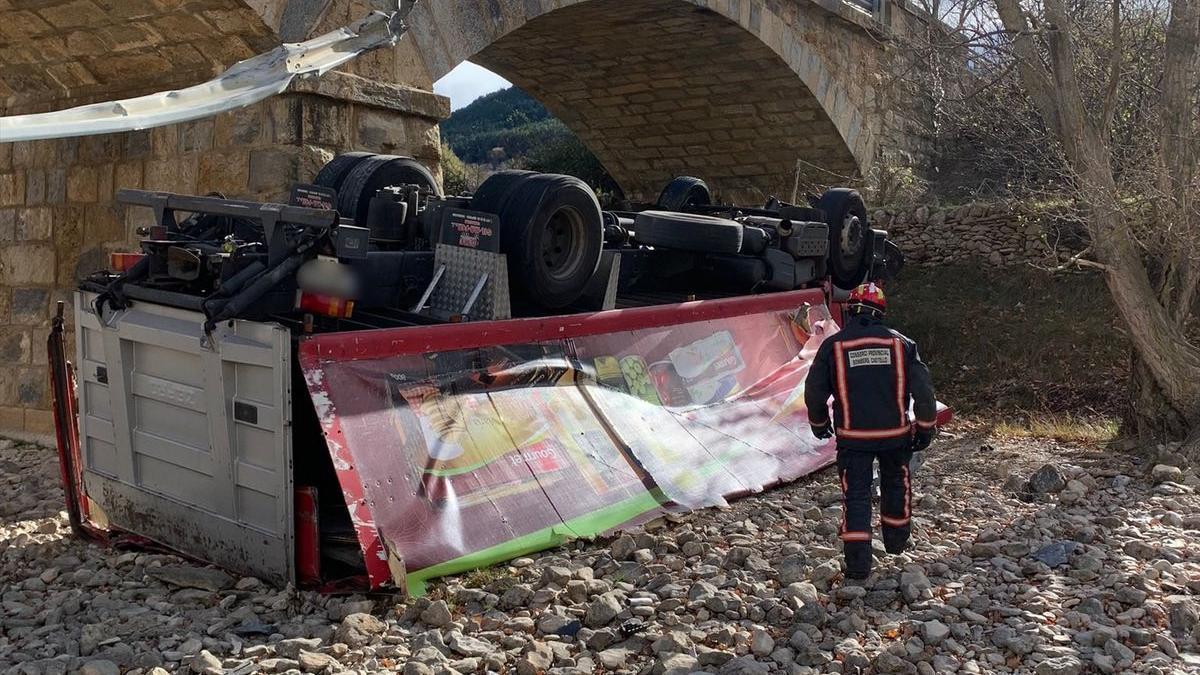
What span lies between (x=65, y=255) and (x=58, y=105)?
1.38 m

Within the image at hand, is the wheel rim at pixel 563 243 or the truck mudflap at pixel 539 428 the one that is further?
→ the wheel rim at pixel 563 243

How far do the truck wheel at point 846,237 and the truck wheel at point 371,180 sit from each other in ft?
12.1

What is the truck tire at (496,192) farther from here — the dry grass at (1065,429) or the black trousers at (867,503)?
the dry grass at (1065,429)

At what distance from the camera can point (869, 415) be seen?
17.4ft

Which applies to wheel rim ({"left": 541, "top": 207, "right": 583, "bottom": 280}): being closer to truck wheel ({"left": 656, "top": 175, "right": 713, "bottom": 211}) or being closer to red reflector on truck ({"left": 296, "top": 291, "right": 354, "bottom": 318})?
red reflector on truck ({"left": 296, "top": 291, "right": 354, "bottom": 318})

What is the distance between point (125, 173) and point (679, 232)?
201 inches

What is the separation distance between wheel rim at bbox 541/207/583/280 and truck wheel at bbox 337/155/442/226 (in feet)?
3.88

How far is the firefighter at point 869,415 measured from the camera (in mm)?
5285

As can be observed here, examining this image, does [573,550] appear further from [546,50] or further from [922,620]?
[546,50]

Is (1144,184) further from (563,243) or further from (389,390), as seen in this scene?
(389,390)

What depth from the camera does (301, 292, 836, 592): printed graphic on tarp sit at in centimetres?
491

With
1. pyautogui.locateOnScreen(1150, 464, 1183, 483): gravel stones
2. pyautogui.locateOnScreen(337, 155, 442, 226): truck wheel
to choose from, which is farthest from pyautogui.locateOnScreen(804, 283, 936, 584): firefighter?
pyautogui.locateOnScreen(337, 155, 442, 226): truck wheel

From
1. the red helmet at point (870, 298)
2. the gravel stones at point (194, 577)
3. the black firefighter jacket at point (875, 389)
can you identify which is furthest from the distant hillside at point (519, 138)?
the gravel stones at point (194, 577)

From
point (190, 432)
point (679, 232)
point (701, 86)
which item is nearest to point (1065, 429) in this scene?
point (679, 232)
